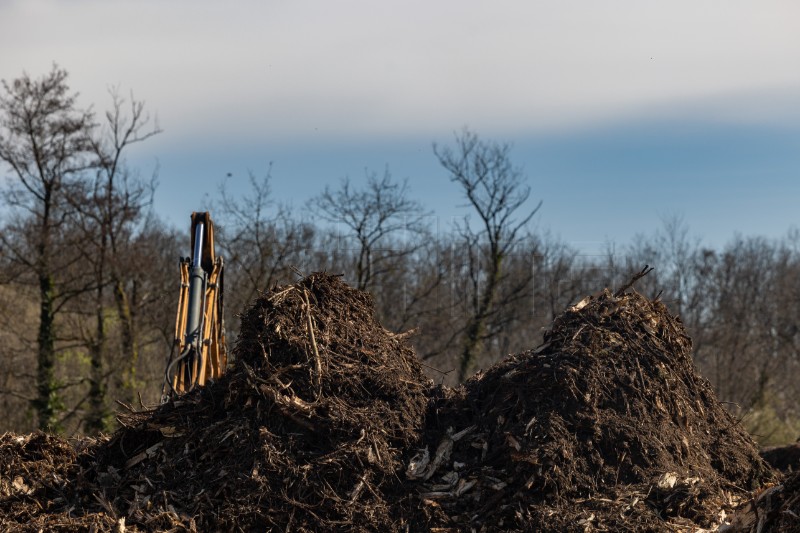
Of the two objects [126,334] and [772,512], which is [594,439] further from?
[126,334]

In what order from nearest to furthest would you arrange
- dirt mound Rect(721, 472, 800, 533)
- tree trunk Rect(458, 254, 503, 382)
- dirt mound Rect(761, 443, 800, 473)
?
1. dirt mound Rect(721, 472, 800, 533)
2. dirt mound Rect(761, 443, 800, 473)
3. tree trunk Rect(458, 254, 503, 382)

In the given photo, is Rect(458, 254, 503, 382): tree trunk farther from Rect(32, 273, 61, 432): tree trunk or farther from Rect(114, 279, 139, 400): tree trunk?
Rect(32, 273, 61, 432): tree trunk

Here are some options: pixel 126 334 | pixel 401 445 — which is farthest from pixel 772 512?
pixel 126 334

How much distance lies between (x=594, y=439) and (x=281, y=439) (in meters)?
2.06

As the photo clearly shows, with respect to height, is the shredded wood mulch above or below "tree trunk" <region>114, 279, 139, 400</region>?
below

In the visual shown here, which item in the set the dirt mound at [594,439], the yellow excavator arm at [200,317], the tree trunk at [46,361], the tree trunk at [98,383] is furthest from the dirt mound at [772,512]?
the tree trunk at [46,361]

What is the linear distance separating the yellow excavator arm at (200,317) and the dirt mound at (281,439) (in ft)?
6.66

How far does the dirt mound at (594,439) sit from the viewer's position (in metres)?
5.29

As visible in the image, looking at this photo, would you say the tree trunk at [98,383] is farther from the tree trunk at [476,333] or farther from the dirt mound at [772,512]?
the dirt mound at [772,512]

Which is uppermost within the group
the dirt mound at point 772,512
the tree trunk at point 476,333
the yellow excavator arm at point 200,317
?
the tree trunk at point 476,333

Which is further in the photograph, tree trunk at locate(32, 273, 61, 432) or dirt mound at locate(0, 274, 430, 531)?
tree trunk at locate(32, 273, 61, 432)

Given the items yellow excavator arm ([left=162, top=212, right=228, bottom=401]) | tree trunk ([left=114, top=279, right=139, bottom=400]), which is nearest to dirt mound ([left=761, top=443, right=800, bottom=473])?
yellow excavator arm ([left=162, top=212, right=228, bottom=401])

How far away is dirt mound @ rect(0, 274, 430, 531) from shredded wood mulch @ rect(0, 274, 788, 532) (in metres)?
0.01

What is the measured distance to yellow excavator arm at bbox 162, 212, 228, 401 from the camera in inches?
332
